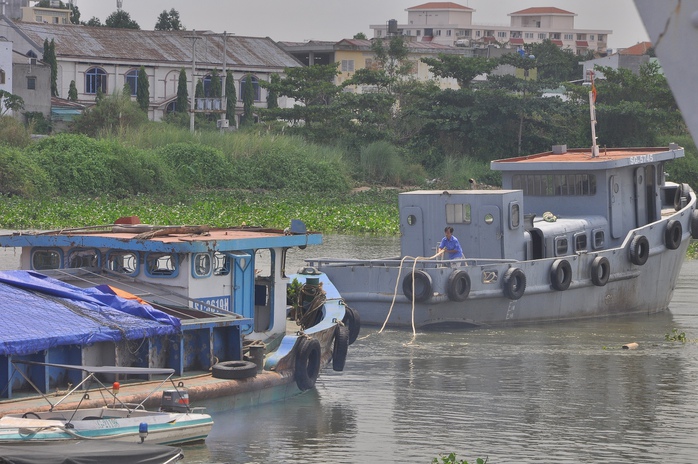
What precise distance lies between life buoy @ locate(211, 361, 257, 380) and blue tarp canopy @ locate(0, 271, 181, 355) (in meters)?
0.74

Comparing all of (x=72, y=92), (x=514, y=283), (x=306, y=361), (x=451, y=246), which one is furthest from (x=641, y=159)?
(x=72, y=92)

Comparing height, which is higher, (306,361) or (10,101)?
(10,101)

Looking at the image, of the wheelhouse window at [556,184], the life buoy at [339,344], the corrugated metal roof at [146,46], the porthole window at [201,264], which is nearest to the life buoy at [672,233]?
the wheelhouse window at [556,184]

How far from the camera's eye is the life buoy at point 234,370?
11.8 meters

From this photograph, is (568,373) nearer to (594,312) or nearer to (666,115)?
(594,312)

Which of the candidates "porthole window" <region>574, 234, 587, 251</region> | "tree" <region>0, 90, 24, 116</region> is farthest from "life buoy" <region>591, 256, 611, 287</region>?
"tree" <region>0, 90, 24, 116</region>

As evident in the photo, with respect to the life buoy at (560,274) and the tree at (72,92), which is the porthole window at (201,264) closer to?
the life buoy at (560,274)

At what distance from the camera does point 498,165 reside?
840 inches

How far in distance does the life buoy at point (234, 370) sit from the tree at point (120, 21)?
75.9m

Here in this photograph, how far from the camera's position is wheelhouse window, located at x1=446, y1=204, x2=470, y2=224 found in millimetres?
19375

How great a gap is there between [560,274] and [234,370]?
894 cm

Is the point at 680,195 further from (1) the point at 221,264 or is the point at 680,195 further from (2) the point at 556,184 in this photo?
(1) the point at 221,264

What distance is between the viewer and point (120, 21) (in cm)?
8475

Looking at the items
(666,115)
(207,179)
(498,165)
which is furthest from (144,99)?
(498,165)
